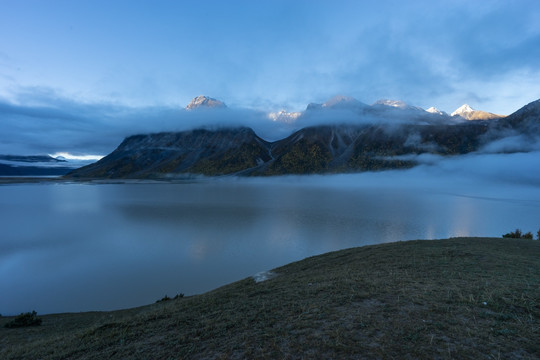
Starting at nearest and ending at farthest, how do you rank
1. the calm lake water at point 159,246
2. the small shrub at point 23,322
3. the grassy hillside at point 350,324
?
1. the grassy hillside at point 350,324
2. the small shrub at point 23,322
3. the calm lake water at point 159,246

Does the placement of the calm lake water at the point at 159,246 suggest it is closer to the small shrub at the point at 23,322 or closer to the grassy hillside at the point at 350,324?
the small shrub at the point at 23,322

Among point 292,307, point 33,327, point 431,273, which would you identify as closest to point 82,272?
point 33,327

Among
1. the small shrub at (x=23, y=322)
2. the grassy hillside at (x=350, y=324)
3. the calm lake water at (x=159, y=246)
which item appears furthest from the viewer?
the calm lake water at (x=159, y=246)

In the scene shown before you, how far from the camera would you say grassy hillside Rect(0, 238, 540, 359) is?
21.5 ft

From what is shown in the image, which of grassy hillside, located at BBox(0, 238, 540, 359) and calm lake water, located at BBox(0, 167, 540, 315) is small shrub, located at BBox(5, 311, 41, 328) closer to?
grassy hillside, located at BBox(0, 238, 540, 359)

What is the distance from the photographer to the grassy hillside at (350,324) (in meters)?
6.54

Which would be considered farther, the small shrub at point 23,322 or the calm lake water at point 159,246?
the calm lake water at point 159,246

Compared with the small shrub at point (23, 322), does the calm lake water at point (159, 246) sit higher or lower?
lower

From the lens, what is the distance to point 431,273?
44.1ft

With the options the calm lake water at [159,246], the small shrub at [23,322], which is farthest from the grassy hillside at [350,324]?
the calm lake water at [159,246]

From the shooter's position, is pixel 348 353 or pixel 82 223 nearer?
pixel 348 353

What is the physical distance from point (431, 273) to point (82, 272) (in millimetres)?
32144

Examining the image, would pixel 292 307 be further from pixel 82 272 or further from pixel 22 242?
pixel 22 242

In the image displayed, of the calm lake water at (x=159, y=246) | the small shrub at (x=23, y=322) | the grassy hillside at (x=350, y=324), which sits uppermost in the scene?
the grassy hillside at (x=350, y=324)
